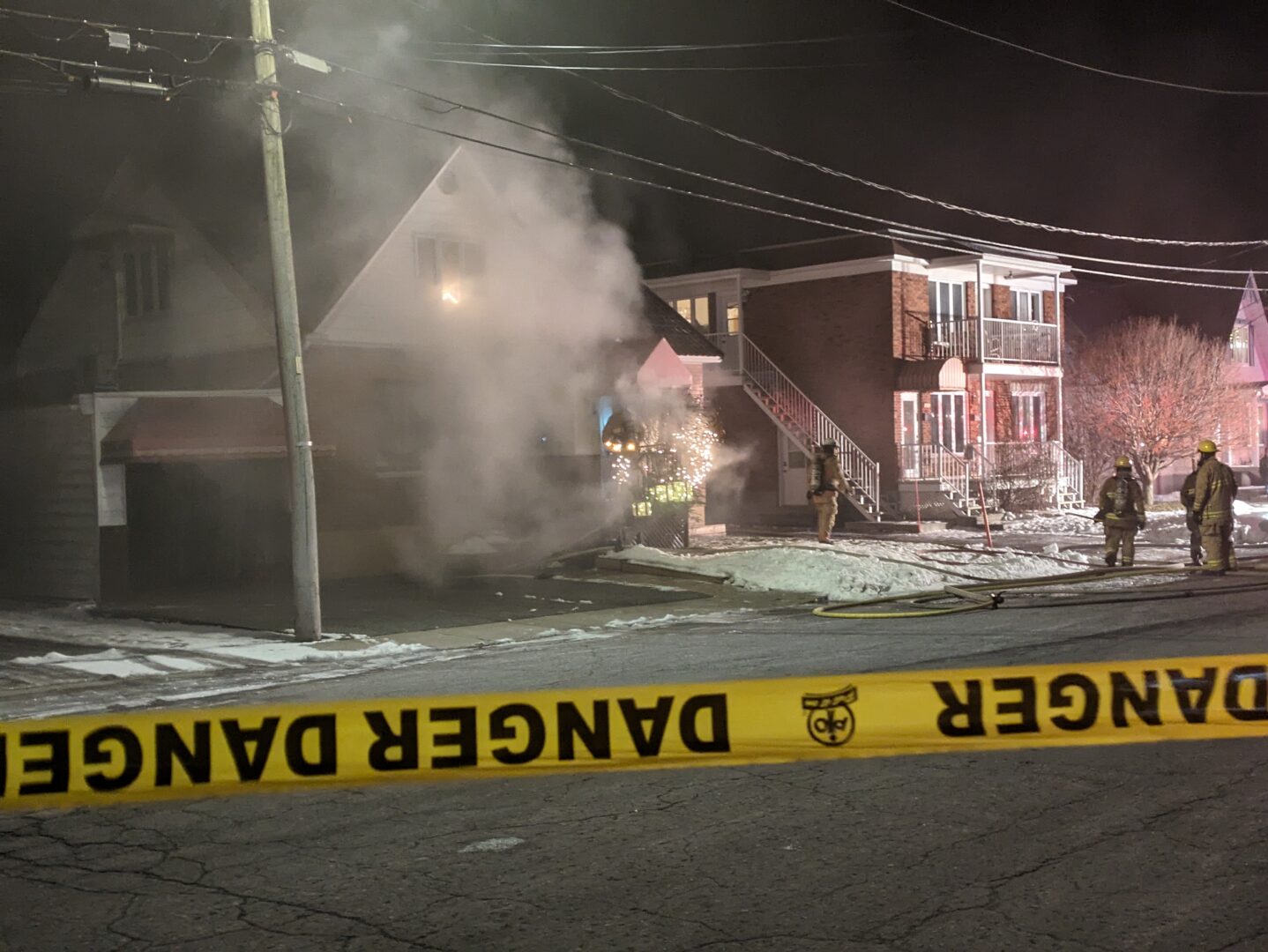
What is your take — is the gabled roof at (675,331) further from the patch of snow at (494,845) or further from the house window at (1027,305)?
the patch of snow at (494,845)

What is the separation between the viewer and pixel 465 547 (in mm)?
18594

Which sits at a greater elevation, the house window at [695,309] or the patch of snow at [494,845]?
the house window at [695,309]

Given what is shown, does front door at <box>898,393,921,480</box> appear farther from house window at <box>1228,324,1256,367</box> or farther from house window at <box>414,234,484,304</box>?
house window at <box>1228,324,1256,367</box>

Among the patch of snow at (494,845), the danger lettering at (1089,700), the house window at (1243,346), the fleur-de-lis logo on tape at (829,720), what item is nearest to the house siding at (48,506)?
the patch of snow at (494,845)

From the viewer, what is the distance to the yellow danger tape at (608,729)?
411 centimetres

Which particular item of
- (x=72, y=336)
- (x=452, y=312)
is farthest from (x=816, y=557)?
(x=72, y=336)

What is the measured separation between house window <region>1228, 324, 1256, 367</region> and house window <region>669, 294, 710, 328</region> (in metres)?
18.5

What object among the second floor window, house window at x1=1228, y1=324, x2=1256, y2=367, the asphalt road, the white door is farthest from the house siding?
house window at x1=1228, y1=324, x2=1256, y2=367

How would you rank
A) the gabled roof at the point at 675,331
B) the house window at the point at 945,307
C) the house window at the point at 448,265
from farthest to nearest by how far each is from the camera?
1. the house window at the point at 945,307
2. the gabled roof at the point at 675,331
3. the house window at the point at 448,265

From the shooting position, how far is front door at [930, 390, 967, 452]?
29.1 metres

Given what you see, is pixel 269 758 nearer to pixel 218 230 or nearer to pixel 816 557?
pixel 816 557

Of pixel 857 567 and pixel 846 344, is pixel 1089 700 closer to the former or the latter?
pixel 857 567

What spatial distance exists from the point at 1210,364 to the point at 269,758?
2908 centimetres

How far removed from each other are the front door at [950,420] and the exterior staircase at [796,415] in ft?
7.37
